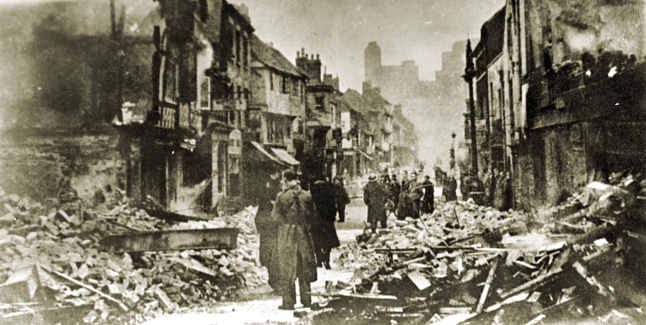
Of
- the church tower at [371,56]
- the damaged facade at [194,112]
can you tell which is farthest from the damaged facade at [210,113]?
the church tower at [371,56]

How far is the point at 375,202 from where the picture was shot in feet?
25.2

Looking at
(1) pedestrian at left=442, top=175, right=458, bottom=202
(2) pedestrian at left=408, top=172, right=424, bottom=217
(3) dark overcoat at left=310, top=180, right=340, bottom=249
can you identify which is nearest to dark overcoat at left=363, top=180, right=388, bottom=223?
(2) pedestrian at left=408, top=172, right=424, bottom=217

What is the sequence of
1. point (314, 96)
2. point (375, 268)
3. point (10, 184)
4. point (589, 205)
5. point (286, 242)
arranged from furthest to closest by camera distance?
1. point (314, 96)
2. point (10, 184)
3. point (375, 268)
4. point (286, 242)
5. point (589, 205)

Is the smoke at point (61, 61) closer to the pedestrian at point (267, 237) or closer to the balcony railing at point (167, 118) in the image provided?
the balcony railing at point (167, 118)

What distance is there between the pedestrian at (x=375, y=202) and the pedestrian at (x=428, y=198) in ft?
2.22

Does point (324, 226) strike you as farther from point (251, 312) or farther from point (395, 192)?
point (251, 312)

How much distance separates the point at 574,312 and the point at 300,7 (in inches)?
209

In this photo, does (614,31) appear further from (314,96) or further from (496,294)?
(314,96)

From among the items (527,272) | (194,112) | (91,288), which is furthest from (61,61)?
A: (527,272)

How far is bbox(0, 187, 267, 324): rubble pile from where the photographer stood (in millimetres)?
5352

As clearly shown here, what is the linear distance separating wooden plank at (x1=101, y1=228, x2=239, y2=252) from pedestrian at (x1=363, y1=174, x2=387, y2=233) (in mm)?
2322

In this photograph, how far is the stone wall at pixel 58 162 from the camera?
6918 millimetres

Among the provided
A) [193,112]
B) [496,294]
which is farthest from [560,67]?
[193,112]

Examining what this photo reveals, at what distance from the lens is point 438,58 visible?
711 centimetres
